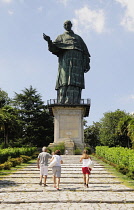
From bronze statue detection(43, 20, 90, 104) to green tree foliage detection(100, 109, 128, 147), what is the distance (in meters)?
18.7

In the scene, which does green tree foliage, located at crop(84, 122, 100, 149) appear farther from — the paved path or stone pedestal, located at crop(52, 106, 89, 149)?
the paved path

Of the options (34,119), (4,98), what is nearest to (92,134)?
(34,119)

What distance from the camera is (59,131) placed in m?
29.6

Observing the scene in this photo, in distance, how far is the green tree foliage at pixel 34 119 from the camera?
4372cm

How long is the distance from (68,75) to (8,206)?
2737 centimetres

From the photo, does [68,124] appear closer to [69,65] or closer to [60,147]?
[60,147]

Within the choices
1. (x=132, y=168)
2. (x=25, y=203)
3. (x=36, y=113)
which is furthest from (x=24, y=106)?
(x=25, y=203)

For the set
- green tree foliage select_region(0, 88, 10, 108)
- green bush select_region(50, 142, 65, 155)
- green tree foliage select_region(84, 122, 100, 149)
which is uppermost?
green tree foliage select_region(0, 88, 10, 108)

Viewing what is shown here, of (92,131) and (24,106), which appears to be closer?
(24,106)

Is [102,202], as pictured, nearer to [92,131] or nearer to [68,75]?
[68,75]

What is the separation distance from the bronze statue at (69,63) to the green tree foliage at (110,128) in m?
18.7

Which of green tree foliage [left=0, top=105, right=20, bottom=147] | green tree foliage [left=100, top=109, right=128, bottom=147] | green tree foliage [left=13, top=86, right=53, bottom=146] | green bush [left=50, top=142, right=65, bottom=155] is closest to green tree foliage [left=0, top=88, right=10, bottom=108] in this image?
green tree foliage [left=13, top=86, right=53, bottom=146]

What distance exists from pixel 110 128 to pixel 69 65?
21683 millimetres

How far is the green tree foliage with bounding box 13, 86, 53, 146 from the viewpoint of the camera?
43719mm
